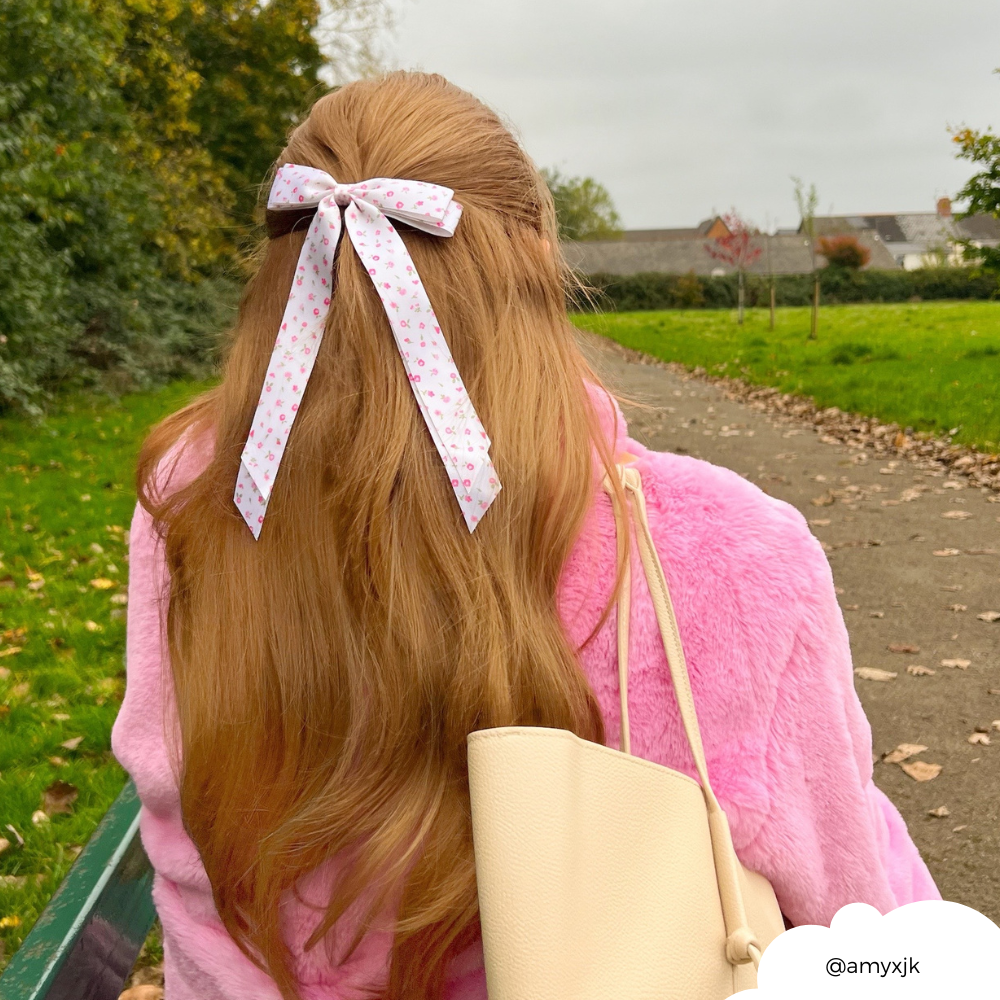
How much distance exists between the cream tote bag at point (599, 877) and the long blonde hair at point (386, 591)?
20 cm

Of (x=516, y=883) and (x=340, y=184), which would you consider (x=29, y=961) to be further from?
(x=340, y=184)

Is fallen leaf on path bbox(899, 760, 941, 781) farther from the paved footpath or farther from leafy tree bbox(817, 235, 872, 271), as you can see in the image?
leafy tree bbox(817, 235, 872, 271)

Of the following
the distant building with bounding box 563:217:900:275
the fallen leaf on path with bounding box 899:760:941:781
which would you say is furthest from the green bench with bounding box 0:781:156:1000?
the distant building with bounding box 563:217:900:275

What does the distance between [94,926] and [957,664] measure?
3460mm

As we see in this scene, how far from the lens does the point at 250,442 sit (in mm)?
1235

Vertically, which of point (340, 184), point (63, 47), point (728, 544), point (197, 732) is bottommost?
point (197, 732)

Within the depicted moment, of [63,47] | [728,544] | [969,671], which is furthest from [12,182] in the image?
[728,544]

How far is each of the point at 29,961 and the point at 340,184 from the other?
50.9 inches

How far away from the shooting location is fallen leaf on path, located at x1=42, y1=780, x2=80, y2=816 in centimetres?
318

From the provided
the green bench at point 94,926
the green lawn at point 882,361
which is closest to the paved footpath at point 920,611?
the green lawn at point 882,361

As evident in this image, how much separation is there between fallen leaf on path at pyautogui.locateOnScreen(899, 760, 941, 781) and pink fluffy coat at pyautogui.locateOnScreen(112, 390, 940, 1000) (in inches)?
84.7

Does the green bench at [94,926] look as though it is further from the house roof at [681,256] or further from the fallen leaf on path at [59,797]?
the house roof at [681,256]

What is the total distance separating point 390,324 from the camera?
119 centimetres

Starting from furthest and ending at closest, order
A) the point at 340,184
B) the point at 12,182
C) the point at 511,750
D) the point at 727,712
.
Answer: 1. the point at 12,182
2. the point at 340,184
3. the point at 727,712
4. the point at 511,750
